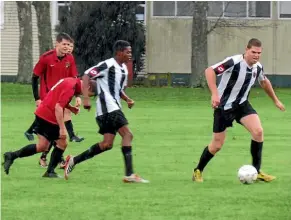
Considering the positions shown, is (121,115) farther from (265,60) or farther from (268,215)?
(265,60)

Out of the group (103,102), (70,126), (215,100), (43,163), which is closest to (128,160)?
(103,102)

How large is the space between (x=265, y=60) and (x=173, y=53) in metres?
4.36

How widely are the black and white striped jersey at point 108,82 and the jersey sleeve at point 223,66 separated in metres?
1.10

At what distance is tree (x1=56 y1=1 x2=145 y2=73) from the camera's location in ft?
138

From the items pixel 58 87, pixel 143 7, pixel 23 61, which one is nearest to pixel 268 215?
pixel 58 87

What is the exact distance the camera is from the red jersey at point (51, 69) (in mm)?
13938

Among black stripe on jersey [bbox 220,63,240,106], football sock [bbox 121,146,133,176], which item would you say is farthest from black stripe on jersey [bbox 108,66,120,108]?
black stripe on jersey [bbox 220,63,240,106]

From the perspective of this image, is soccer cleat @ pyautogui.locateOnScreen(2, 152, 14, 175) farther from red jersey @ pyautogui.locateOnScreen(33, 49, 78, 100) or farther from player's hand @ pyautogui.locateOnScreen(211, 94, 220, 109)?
player's hand @ pyautogui.locateOnScreen(211, 94, 220, 109)

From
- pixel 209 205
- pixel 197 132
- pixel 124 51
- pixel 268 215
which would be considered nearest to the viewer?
pixel 268 215

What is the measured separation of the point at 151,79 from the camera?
4475 cm

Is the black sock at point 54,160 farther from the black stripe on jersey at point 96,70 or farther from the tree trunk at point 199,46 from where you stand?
the tree trunk at point 199,46

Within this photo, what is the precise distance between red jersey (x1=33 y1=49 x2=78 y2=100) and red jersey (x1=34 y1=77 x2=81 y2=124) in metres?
1.75

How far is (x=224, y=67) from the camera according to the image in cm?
1173

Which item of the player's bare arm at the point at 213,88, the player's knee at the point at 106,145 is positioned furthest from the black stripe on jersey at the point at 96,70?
the player's bare arm at the point at 213,88
